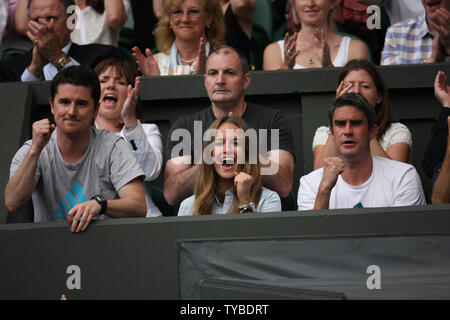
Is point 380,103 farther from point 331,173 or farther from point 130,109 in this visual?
point 130,109

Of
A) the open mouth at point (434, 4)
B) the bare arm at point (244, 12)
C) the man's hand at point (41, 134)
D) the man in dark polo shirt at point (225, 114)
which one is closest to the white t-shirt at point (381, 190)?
the man in dark polo shirt at point (225, 114)

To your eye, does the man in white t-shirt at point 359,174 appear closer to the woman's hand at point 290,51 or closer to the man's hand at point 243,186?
the man's hand at point 243,186

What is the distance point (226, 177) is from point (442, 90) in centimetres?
140

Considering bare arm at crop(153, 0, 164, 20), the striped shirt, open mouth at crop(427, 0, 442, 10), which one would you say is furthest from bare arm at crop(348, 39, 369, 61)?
bare arm at crop(153, 0, 164, 20)

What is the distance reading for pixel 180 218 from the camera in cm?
485

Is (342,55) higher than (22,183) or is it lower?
higher

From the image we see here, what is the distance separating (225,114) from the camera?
5.97 metres

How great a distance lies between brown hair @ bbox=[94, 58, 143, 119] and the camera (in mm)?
6119

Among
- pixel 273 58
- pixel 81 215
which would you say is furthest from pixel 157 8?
pixel 81 215

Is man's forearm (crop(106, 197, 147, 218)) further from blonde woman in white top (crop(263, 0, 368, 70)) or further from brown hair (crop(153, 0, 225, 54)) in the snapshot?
Answer: brown hair (crop(153, 0, 225, 54))

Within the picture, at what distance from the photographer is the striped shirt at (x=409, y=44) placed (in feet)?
22.4

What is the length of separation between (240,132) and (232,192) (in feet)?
1.20

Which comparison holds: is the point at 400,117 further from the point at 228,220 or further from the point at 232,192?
the point at 228,220
